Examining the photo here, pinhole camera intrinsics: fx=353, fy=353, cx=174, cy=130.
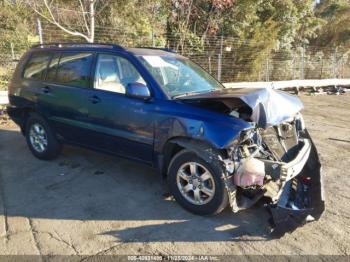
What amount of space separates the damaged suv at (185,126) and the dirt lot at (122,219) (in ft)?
0.73

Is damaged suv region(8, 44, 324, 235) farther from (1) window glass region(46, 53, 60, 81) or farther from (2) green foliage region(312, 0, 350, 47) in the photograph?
(2) green foliage region(312, 0, 350, 47)

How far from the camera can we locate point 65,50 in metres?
5.20

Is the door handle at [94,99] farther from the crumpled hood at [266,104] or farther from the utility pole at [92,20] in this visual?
the utility pole at [92,20]

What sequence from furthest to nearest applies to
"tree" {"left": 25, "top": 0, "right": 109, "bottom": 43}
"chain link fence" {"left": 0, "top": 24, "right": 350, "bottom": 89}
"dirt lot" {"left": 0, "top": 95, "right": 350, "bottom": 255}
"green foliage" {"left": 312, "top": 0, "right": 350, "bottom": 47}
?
"green foliage" {"left": 312, "top": 0, "right": 350, "bottom": 47} → "tree" {"left": 25, "top": 0, "right": 109, "bottom": 43} → "chain link fence" {"left": 0, "top": 24, "right": 350, "bottom": 89} → "dirt lot" {"left": 0, "top": 95, "right": 350, "bottom": 255}

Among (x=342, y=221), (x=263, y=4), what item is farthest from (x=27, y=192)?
(x=263, y=4)

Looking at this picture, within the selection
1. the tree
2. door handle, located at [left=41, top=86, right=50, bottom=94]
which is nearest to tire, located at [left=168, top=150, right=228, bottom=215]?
door handle, located at [left=41, top=86, right=50, bottom=94]

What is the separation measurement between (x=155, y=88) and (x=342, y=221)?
2534mm

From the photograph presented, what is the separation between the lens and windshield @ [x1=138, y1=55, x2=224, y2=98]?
4285 millimetres

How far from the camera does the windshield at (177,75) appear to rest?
4.29 m

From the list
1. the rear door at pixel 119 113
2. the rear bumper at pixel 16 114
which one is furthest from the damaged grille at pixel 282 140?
the rear bumper at pixel 16 114

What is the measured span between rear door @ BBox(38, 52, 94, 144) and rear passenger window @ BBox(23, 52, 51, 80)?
14cm

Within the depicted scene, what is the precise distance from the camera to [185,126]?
378 centimetres

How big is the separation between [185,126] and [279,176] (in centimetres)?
109

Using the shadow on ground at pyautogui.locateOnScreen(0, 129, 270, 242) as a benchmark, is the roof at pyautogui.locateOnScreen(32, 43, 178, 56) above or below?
above
